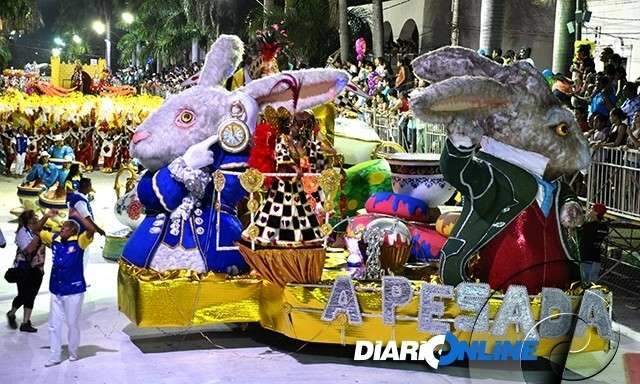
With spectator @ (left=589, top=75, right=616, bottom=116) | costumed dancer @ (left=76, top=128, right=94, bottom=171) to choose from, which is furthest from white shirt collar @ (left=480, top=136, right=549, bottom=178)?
costumed dancer @ (left=76, top=128, right=94, bottom=171)

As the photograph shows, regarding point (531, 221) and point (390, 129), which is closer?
point (531, 221)

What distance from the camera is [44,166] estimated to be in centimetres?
1280

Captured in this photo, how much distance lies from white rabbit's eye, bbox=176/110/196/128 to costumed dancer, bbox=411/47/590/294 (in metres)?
1.90

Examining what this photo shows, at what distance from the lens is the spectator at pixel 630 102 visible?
11.2 meters

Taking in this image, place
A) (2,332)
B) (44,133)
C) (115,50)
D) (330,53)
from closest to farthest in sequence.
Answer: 1. (2,332)
2. (44,133)
3. (330,53)
4. (115,50)

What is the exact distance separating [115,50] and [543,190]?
63.3 meters

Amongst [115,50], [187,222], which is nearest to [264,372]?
[187,222]

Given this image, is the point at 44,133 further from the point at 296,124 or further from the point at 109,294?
the point at 296,124

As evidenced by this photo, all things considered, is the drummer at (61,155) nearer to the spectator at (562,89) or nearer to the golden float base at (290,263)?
the golden float base at (290,263)

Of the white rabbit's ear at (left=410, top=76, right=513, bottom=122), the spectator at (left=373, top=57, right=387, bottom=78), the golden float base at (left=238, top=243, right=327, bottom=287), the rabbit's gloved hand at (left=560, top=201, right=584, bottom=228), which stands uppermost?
the spectator at (left=373, top=57, right=387, bottom=78)

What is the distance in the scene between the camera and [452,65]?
262 inches

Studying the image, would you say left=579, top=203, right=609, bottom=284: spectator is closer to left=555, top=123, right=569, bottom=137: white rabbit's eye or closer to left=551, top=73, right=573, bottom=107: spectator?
left=555, top=123, right=569, bottom=137: white rabbit's eye

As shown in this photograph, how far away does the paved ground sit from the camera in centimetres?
666

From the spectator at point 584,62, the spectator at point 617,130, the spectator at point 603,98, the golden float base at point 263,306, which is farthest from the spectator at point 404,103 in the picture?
the golden float base at point 263,306
